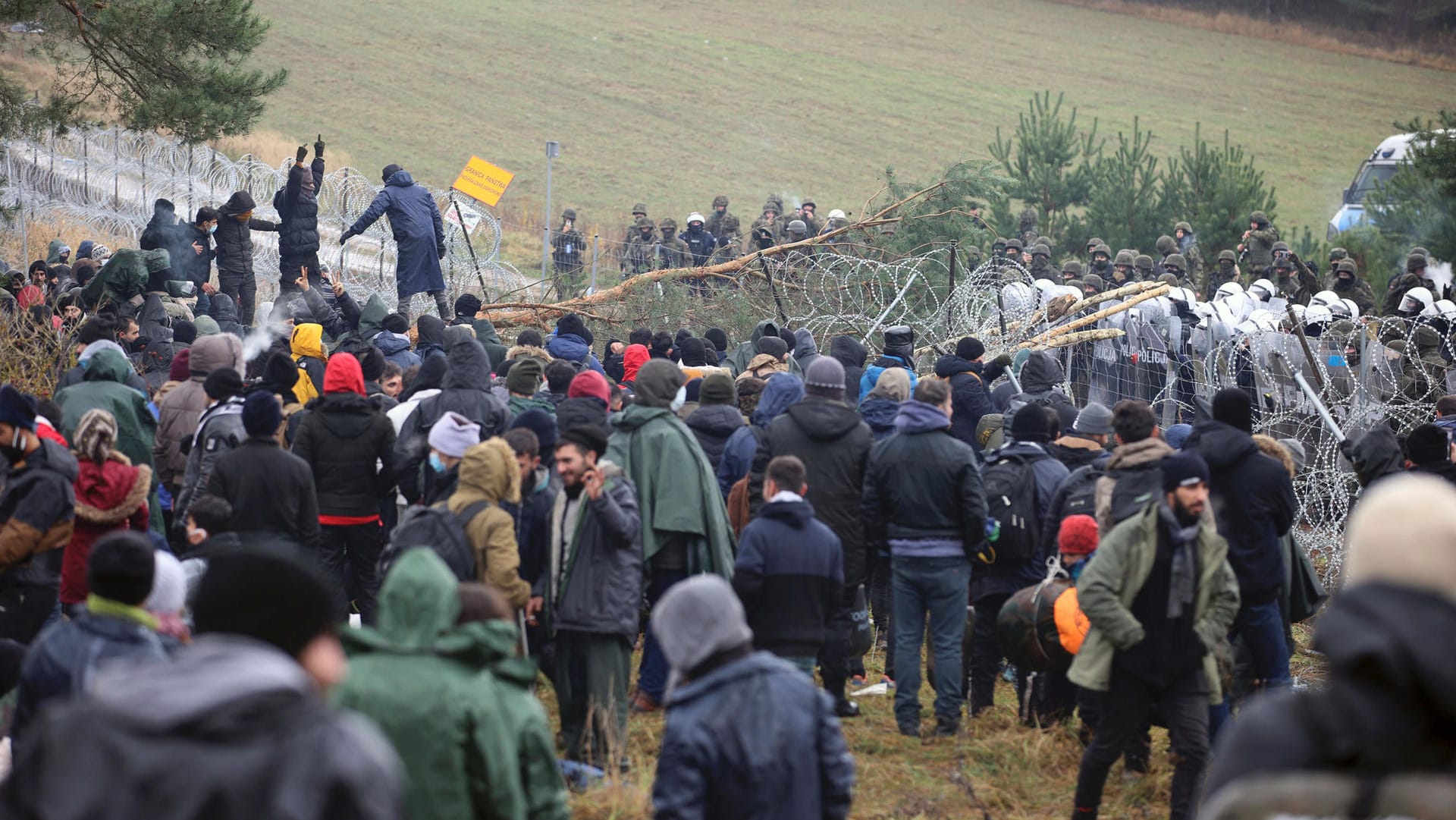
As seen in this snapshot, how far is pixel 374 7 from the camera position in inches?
2122

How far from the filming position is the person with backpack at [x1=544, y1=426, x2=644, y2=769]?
6.18 m

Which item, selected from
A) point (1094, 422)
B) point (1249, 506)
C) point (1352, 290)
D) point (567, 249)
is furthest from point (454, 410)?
point (567, 249)

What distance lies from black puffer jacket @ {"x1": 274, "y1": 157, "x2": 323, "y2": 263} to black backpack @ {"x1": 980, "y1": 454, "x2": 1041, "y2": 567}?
9.14 m

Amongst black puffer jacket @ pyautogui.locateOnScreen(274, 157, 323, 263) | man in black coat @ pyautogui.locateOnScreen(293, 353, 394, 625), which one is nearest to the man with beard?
man in black coat @ pyautogui.locateOnScreen(293, 353, 394, 625)

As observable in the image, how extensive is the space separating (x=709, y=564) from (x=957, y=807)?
1588 mm

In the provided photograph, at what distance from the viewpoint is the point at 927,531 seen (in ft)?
23.4

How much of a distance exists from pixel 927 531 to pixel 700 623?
3505 millimetres

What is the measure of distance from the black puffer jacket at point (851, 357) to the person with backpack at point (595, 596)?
148 inches

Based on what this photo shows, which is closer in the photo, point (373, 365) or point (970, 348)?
point (373, 365)

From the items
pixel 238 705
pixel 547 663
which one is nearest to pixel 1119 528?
pixel 547 663

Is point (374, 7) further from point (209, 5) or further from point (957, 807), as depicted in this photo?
point (957, 807)

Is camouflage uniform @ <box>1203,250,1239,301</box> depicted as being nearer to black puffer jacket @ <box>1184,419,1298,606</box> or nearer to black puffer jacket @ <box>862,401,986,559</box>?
black puffer jacket @ <box>862,401,986,559</box>

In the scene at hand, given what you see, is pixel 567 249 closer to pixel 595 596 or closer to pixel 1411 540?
pixel 595 596

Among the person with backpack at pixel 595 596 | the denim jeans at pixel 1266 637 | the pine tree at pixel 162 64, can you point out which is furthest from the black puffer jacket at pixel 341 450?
the pine tree at pixel 162 64
